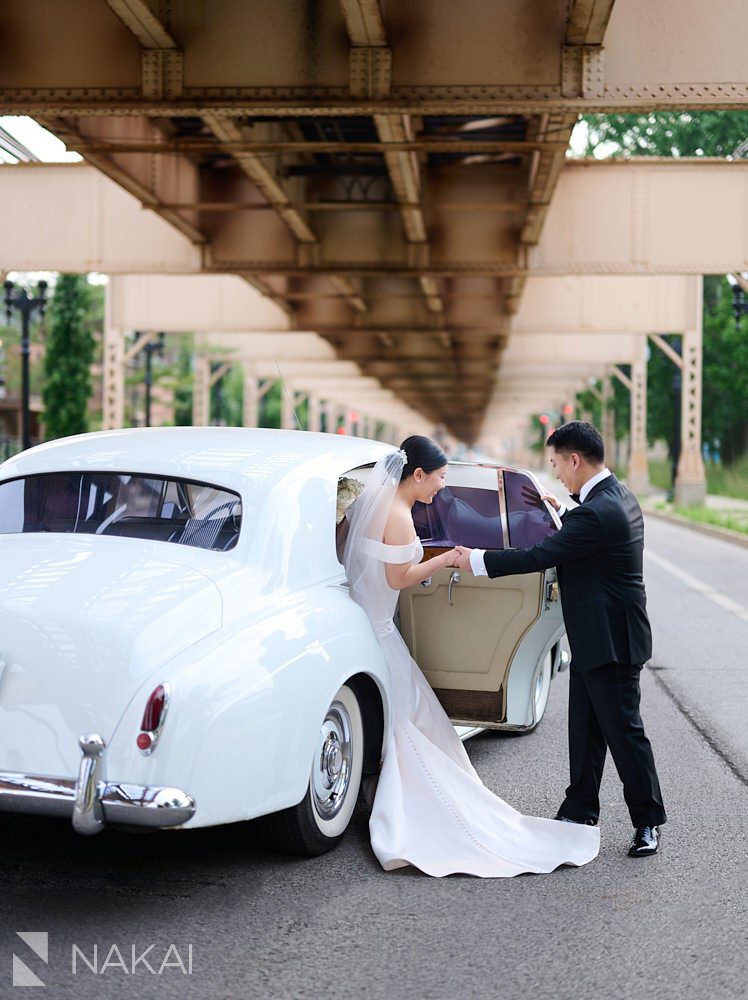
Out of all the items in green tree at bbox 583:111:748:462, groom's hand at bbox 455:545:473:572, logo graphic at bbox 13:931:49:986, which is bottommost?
logo graphic at bbox 13:931:49:986

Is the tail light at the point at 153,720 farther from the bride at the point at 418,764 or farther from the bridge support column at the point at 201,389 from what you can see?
the bridge support column at the point at 201,389

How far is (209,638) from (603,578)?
1.84 metres

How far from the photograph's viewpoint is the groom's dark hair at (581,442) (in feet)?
18.4

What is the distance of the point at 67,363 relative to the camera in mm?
55000

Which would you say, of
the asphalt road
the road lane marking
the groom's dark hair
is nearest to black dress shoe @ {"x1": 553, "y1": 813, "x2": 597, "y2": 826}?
the asphalt road

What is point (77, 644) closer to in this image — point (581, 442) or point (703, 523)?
point (581, 442)

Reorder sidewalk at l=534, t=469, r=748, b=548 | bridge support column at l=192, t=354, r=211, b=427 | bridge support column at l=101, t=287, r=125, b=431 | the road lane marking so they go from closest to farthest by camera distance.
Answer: the road lane marking → sidewalk at l=534, t=469, r=748, b=548 → bridge support column at l=101, t=287, r=125, b=431 → bridge support column at l=192, t=354, r=211, b=427

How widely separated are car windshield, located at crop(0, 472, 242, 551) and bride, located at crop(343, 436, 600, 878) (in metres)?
0.85

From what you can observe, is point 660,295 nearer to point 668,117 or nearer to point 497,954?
point 668,117

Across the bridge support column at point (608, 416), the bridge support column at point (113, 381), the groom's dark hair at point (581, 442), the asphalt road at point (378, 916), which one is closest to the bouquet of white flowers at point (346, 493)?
the groom's dark hair at point (581, 442)

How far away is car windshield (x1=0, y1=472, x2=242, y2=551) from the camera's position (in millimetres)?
5480

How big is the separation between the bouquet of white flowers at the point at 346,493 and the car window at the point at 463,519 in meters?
0.82

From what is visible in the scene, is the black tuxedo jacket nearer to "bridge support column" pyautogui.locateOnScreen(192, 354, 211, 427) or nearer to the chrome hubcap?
the chrome hubcap

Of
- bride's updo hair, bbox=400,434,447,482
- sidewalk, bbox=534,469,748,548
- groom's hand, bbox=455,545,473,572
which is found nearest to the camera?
groom's hand, bbox=455,545,473,572
